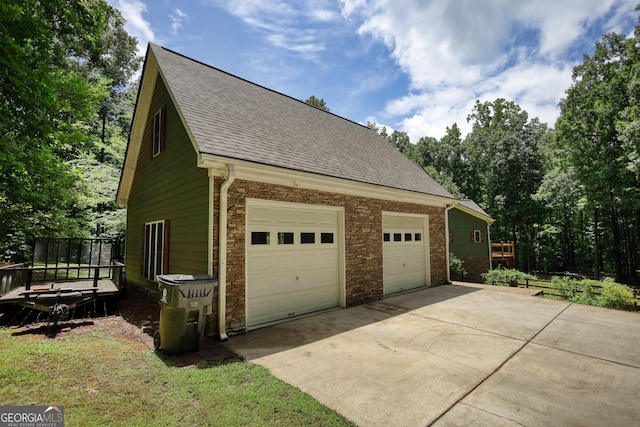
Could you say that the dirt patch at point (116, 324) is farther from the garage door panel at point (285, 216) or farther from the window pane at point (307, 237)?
the window pane at point (307, 237)

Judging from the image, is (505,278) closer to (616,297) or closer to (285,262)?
(616,297)

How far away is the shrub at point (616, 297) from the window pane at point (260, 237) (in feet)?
31.6

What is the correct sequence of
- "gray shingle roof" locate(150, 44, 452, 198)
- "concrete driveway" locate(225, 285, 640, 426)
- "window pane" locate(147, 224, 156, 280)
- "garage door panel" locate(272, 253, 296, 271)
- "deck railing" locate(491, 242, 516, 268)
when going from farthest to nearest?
"deck railing" locate(491, 242, 516, 268)
"window pane" locate(147, 224, 156, 280)
"garage door panel" locate(272, 253, 296, 271)
"gray shingle roof" locate(150, 44, 452, 198)
"concrete driveway" locate(225, 285, 640, 426)

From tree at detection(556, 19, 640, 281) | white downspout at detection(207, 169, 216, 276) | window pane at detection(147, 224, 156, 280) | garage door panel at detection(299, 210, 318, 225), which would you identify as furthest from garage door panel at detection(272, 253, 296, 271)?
tree at detection(556, 19, 640, 281)

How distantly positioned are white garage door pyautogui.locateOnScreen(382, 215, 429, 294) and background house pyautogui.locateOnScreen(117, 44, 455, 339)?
0.04 meters

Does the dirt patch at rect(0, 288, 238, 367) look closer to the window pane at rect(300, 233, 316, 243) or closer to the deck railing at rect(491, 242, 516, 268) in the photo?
the window pane at rect(300, 233, 316, 243)

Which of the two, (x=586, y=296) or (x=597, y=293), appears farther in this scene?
(x=597, y=293)

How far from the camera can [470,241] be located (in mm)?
21906

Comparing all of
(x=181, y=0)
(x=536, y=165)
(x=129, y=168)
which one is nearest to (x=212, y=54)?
(x=181, y=0)

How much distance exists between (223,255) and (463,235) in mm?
20309

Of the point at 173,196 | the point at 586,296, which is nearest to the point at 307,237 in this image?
the point at 173,196

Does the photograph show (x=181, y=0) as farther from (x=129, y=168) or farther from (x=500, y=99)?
(x=500, y=99)

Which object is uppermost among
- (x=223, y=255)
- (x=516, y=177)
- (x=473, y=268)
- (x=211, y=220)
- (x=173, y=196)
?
(x=516, y=177)

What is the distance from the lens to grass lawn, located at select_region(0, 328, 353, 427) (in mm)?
2965
